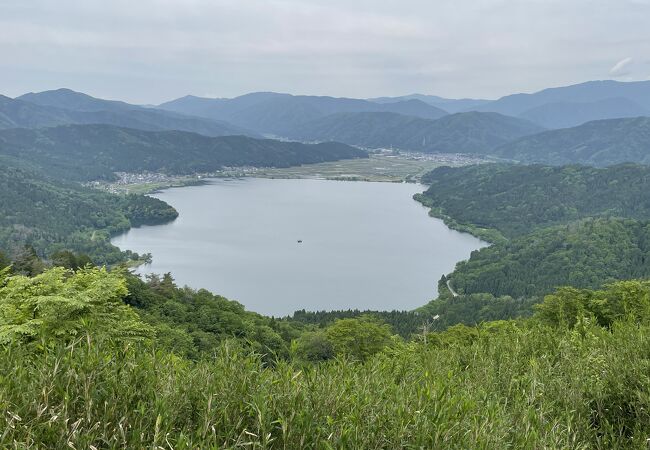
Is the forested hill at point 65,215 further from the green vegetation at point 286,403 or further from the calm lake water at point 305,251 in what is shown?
the green vegetation at point 286,403

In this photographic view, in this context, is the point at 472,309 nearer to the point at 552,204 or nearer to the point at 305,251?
the point at 305,251

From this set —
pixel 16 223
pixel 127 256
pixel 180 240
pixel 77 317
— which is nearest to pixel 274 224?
pixel 180 240

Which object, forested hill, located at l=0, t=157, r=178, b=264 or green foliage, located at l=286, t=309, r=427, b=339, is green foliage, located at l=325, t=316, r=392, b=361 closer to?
green foliage, located at l=286, t=309, r=427, b=339

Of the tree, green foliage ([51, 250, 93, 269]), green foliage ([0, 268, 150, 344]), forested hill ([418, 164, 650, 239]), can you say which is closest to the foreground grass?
green foliage ([0, 268, 150, 344])

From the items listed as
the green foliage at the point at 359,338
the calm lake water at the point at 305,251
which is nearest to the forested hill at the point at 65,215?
the calm lake water at the point at 305,251

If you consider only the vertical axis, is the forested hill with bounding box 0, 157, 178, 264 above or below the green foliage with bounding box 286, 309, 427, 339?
above

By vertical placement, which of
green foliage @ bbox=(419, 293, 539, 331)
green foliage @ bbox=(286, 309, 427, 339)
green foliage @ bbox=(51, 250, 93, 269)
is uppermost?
green foliage @ bbox=(51, 250, 93, 269)

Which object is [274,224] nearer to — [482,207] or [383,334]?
[482,207]
